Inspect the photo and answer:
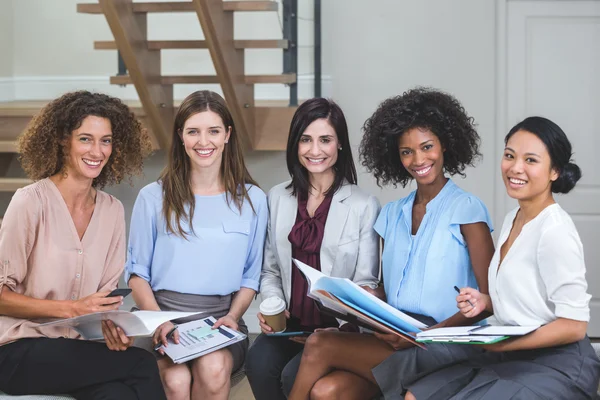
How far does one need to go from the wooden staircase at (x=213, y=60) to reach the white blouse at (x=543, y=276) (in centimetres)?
178

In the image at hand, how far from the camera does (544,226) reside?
1.77m

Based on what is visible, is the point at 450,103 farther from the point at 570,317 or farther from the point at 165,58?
the point at 165,58

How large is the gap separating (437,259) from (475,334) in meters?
0.45

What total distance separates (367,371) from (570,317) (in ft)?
1.80

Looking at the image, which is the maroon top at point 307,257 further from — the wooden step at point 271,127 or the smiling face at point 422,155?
the wooden step at point 271,127

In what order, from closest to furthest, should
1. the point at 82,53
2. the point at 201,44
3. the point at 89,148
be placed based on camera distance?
1. the point at 89,148
2. the point at 201,44
3. the point at 82,53

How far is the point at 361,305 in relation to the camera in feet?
5.74

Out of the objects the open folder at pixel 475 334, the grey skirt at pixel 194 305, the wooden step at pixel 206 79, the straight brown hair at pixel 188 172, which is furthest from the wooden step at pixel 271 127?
the open folder at pixel 475 334

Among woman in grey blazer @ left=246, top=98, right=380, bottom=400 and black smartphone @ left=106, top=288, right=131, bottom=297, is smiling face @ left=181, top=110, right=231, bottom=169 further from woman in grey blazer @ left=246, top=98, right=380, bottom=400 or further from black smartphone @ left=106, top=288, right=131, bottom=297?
black smartphone @ left=106, top=288, right=131, bottom=297

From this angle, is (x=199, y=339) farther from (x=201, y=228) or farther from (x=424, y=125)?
(x=424, y=125)

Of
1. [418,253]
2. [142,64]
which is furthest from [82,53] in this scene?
[418,253]

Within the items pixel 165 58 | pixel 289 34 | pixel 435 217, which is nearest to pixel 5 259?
pixel 435 217

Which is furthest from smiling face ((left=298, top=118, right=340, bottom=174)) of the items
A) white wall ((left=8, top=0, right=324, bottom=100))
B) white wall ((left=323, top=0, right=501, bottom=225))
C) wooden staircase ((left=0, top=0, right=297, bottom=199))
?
white wall ((left=8, top=0, right=324, bottom=100))

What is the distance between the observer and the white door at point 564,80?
3904 millimetres
